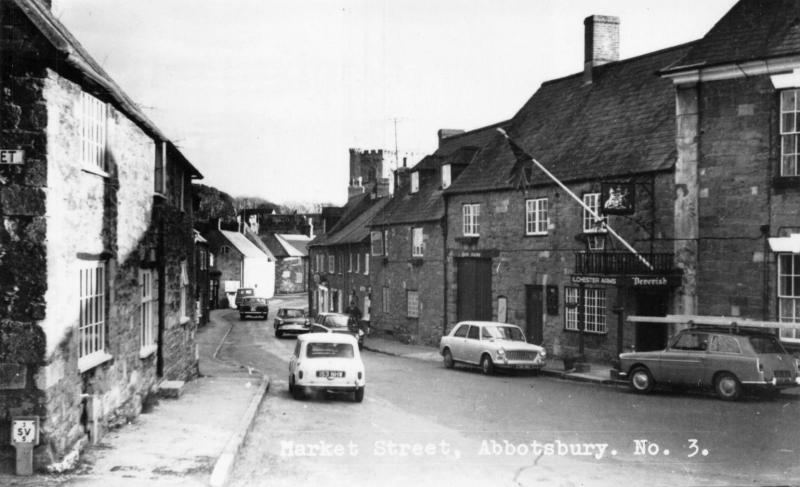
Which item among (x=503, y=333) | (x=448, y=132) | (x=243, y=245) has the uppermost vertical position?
(x=448, y=132)

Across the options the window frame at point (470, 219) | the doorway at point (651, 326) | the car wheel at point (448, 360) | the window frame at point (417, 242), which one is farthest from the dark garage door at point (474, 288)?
the doorway at point (651, 326)

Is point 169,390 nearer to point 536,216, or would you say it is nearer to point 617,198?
point 617,198

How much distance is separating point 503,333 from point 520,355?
112 cm

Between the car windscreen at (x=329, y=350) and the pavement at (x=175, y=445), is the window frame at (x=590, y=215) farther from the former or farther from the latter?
the pavement at (x=175, y=445)

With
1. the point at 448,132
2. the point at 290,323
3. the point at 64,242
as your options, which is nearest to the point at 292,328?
the point at 290,323

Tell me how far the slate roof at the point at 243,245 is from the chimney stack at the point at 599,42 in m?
52.4

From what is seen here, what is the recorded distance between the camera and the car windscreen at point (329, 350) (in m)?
18.1

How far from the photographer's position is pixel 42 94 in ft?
30.5

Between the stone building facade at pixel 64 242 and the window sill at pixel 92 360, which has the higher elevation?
the stone building facade at pixel 64 242

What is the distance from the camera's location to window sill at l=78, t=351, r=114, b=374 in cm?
1077

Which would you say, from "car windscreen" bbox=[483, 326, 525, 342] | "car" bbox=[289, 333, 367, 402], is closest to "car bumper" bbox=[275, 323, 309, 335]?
"car windscreen" bbox=[483, 326, 525, 342]

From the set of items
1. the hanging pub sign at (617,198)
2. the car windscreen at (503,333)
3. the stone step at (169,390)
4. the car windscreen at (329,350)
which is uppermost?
the hanging pub sign at (617,198)

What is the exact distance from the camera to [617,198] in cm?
2264

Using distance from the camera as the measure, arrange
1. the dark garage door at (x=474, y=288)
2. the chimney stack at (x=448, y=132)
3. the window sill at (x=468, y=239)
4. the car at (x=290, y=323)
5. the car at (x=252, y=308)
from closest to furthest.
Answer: the dark garage door at (x=474, y=288), the window sill at (x=468, y=239), the car at (x=290, y=323), the chimney stack at (x=448, y=132), the car at (x=252, y=308)
